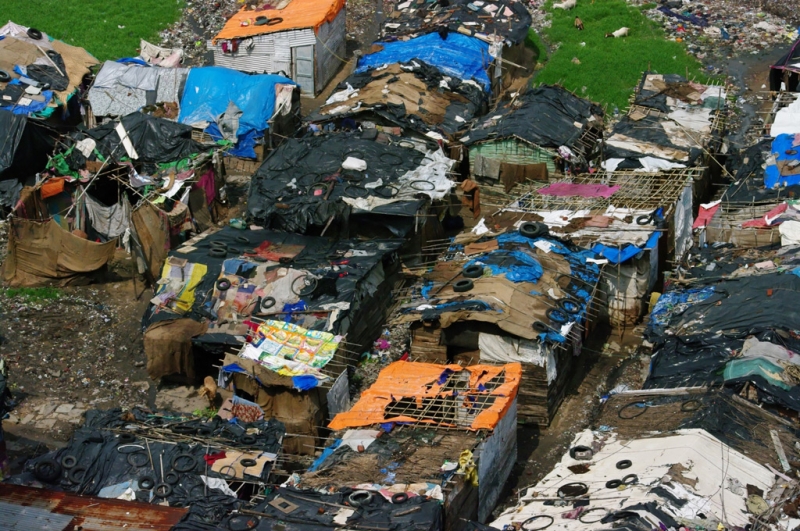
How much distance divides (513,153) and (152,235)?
9850 millimetres

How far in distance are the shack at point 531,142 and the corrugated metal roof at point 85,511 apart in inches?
599

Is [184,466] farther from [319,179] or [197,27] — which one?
[197,27]

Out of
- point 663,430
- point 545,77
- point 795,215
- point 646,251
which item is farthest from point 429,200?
point 545,77

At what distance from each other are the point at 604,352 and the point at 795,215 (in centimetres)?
504

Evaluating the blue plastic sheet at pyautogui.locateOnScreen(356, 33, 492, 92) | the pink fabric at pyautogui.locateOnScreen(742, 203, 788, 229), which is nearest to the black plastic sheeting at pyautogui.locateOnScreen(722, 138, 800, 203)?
the pink fabric at pyautogui.locateOnScreen(742, 203, 788, 229)

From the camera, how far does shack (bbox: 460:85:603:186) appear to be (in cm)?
2834

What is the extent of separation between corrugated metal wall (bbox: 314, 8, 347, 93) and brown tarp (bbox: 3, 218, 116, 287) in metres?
12.5

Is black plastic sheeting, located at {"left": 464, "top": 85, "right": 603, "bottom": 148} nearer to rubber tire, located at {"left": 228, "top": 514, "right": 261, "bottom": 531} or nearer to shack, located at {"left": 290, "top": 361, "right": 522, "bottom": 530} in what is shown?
shack, located at {"left": 290, "top": 361, "right": 522, "bottom": 530}

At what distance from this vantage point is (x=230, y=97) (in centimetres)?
3188

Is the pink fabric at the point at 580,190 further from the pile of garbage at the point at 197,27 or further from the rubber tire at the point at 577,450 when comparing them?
the pile of garbage at the point at 197,27

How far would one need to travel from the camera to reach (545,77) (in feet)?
120

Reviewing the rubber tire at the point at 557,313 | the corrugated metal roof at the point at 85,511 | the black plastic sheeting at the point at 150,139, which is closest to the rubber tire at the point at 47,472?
the corrugated metal roof at the point at 85,511

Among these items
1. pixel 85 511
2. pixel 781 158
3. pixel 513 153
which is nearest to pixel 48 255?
pixel 85 511

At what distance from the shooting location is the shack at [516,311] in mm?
20516
